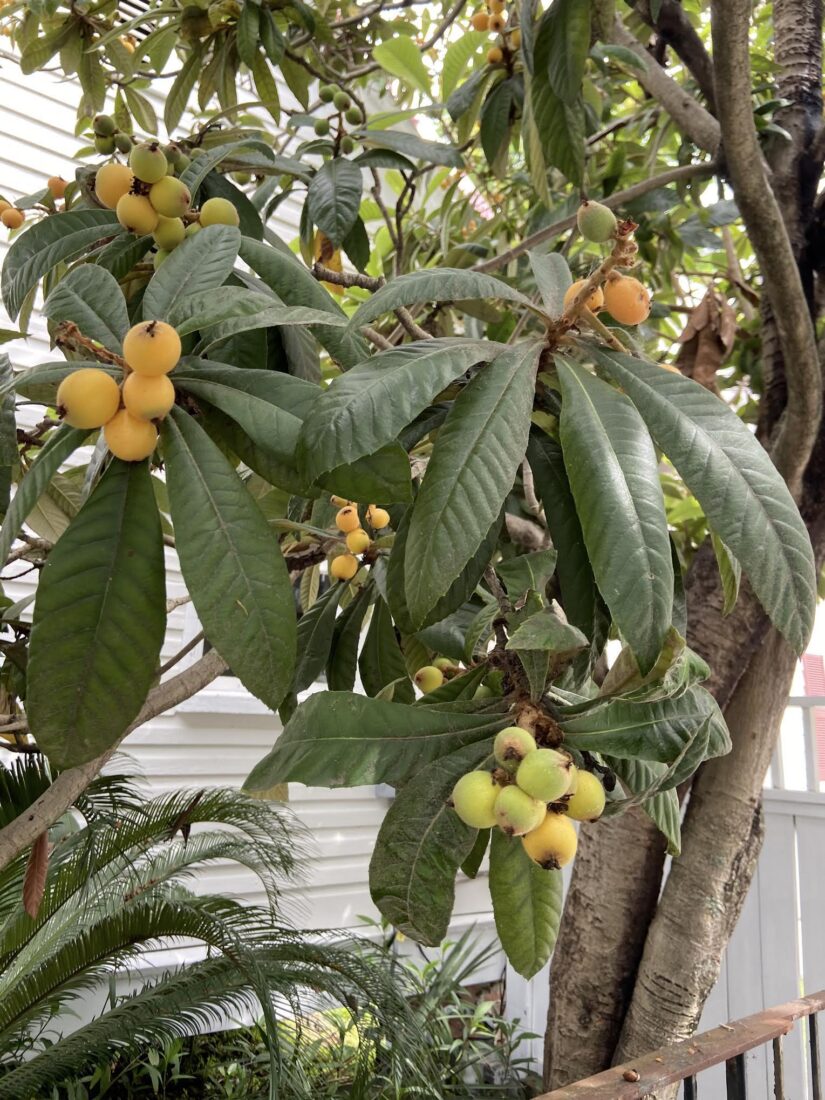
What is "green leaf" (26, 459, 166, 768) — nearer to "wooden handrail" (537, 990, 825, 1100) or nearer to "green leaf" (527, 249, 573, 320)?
"green leaf" (527, 249, 573, 320)

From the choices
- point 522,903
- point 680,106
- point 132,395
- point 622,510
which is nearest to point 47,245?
point 132,395

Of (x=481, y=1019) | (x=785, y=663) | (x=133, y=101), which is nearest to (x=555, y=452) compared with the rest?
(x=785, y=663)

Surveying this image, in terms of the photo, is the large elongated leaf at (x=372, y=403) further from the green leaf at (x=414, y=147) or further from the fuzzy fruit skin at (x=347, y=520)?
the green leaf at (x=414, y=147)

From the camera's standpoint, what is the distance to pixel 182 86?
175cm

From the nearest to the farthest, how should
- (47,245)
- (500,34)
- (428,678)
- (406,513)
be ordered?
(406,513)
(47,245)
(428,678)
(500,34)

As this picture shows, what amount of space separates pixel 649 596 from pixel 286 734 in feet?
0.88

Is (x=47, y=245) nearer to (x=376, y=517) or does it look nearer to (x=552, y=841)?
(x=376, y=517)

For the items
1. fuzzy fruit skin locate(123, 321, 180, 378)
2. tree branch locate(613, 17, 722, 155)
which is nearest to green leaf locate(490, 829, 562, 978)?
fuzzy fruit skin locate(123, 321, 180, 378)

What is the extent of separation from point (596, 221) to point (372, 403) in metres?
0.36

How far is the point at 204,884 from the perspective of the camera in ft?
11.9

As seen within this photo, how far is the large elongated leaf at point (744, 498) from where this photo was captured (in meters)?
0.55

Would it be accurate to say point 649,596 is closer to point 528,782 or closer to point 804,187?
point 528,782

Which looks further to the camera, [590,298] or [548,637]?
[590,298]

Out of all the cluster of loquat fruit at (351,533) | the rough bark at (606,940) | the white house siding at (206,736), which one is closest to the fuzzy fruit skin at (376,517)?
the cluster of loquat fruit at (351,533)
